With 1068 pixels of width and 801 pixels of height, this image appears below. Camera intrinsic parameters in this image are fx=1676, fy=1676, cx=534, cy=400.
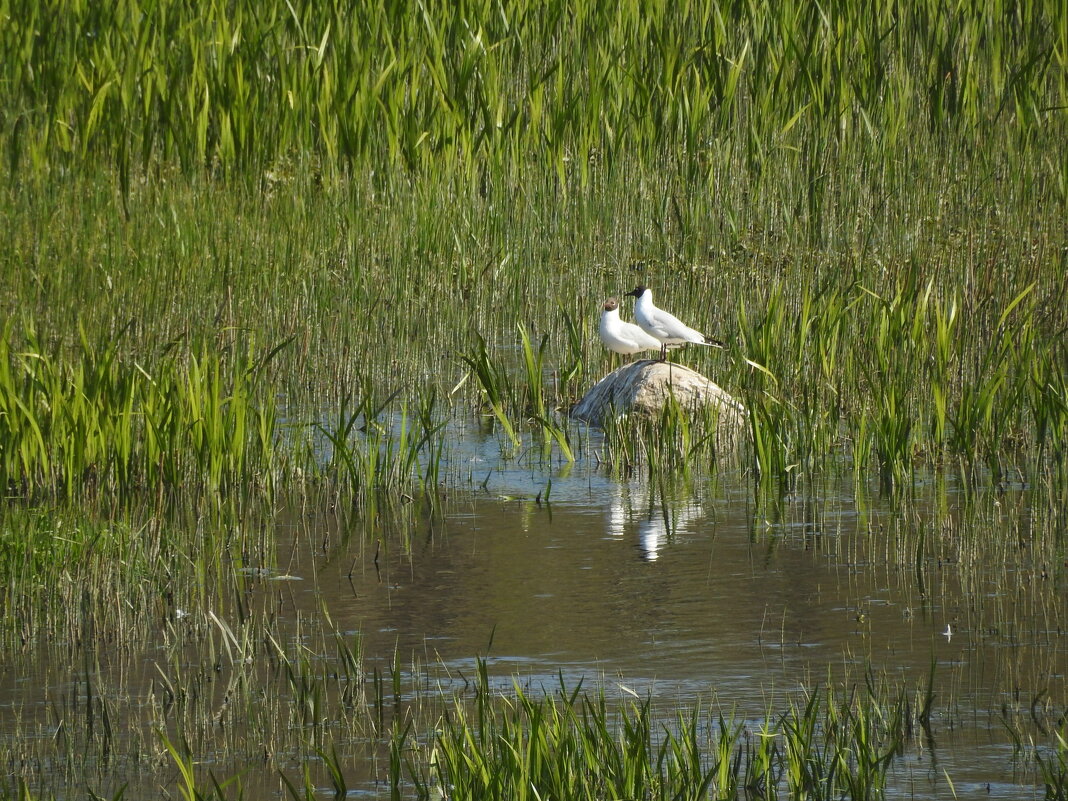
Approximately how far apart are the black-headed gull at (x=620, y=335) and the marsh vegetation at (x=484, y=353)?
16.0 inches

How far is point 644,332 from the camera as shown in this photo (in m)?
8.59

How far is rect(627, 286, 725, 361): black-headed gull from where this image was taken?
27.5 feet

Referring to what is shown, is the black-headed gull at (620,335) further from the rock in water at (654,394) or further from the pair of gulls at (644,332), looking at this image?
the rock in water at (654,394)

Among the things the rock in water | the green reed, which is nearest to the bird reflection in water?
the rock in water

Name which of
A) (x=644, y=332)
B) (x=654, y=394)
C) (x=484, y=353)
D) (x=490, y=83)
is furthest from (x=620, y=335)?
(x=490, y=83)

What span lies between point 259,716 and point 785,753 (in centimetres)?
143

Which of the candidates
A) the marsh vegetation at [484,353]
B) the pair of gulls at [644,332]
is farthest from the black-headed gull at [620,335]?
the marsh vegetation at [484,353]

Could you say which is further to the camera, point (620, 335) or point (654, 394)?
point (620, 335)

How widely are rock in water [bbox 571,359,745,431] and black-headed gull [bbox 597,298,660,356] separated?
0.15m

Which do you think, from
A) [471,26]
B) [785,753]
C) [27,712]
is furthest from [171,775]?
[471,26]

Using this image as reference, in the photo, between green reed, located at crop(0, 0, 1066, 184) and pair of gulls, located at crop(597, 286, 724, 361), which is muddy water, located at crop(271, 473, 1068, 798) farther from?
green reed, located at crop(0, 0, 1066, 184)

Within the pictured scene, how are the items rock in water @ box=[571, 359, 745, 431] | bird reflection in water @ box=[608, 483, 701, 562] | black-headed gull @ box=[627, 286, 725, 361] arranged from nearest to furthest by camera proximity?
1. bird reflection in water @ box=[608, 483, 701, 562]
2. rock in water @ box=[571, 359, 745, 431]
3. black-headed gull @ box=[627, 286, 725, 361]

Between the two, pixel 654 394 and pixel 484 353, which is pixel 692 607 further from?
pixel 484 353

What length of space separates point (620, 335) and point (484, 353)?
87 cm
